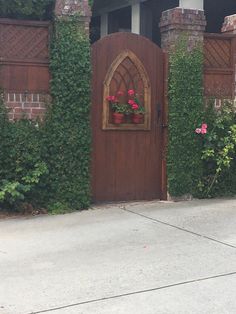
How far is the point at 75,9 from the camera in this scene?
7273 mm

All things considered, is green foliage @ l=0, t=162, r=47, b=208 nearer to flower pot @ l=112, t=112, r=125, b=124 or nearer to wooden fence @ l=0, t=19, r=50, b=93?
wooden fence @ l=0, t=19, r=50, b=93

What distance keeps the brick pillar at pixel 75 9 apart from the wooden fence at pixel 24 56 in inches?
10.2

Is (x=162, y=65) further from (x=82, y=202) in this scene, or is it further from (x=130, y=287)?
(x=130, y=287)

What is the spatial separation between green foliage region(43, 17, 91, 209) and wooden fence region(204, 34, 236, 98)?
2047mm

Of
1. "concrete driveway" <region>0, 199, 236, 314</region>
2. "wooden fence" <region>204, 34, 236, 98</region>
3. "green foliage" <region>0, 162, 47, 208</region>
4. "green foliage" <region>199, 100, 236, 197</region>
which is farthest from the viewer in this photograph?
"wooden fence" <region>204, 34, 236, 98</region>

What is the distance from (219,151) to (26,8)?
3544 mm

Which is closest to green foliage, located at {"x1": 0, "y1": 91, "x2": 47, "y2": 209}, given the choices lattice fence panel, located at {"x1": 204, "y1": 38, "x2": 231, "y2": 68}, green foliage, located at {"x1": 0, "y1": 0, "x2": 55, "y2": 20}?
green foliage, located at {"x1": 0, "y1": 0, "x2": 55, "y2": 20}

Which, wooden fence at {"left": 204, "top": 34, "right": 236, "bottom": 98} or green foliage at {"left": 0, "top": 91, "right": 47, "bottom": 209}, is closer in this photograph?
green foliage at {"left": 0, "top": 91, "right": 47, "bottom": 209}

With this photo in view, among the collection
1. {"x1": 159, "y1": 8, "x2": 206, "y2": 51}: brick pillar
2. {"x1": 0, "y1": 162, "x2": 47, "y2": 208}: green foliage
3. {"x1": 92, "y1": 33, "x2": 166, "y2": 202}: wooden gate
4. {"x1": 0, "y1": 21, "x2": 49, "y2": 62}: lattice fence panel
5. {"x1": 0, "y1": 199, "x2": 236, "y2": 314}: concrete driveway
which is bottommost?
{"x1": 0, "y1": 199, "x2": 236, "y2": 314}: concrete driveway

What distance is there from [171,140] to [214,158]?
2.42 feet

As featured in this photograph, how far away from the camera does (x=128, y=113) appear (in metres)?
7.71

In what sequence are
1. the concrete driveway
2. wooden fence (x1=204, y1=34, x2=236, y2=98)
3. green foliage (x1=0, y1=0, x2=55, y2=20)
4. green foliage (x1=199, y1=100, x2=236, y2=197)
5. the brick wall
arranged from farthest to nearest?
wooden fence (x1=204, y1=34, x2=236, y2=98)
green foliage (x1=199, y1=100, x2=236, y2=197)
green foliage (x1=0, y1=0, x2=55, y2=20)
the brick wall
the concrete driveway

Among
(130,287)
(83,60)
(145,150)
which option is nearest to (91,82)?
(83,60)

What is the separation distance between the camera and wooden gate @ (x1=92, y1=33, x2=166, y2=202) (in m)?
7.59
